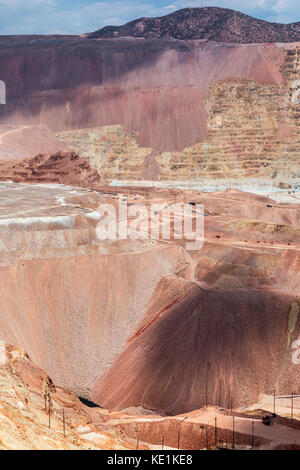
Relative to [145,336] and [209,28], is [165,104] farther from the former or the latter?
[209,28]

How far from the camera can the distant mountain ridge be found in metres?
136

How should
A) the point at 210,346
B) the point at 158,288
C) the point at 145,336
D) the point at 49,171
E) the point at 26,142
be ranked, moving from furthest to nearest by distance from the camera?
the point at 26,142 → the point at 49,171 → the point at 158,288 → the point at 145,336 → the point at 210,346

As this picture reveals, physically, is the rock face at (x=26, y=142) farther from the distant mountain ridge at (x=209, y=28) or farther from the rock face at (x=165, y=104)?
the distant mountain ridge at (x=209, y=28)

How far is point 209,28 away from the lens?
138 m

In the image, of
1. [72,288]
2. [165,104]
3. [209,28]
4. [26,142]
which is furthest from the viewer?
[209,28]

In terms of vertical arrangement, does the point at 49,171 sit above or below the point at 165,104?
below

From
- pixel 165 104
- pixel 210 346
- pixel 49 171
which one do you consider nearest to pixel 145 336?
A: pixel 210 346

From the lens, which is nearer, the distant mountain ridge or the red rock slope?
the red rock slope

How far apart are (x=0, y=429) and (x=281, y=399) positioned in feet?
56.1

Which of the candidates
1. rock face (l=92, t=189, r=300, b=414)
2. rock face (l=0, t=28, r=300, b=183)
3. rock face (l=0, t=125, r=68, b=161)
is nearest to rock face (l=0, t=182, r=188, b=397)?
rock face (l=92, t=189, r=300, b=414)

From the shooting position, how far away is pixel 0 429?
1822 cm

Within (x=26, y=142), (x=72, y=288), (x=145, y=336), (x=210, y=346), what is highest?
(x=26, y=142)

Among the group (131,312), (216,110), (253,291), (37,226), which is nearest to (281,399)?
(253,291)

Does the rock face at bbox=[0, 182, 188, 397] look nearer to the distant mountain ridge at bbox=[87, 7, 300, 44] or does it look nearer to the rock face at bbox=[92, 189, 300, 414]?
the rock face at bbox=[92, 189, 300, 414]
